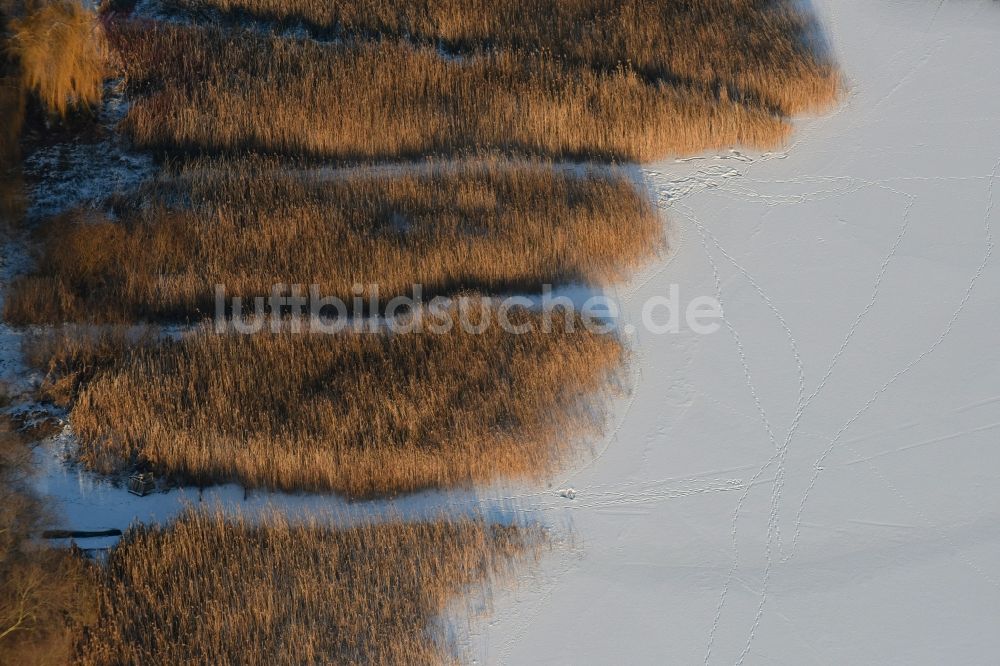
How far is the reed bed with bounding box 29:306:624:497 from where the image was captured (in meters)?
7.71

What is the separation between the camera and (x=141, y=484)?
7598 millimetres

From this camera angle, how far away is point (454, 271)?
8.32 m

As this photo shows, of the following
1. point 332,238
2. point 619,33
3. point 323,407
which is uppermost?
point 619,33

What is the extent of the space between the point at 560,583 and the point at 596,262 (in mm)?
2936

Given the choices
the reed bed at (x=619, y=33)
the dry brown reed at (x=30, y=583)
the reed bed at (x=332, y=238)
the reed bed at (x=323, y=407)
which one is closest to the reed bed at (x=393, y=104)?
the reed bed at (x=619, y=33)

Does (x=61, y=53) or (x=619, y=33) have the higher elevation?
(x=619, y=33)

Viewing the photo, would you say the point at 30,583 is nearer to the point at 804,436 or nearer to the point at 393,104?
the point at 393,104

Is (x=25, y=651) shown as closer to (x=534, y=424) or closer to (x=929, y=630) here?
(x=534, y=424)

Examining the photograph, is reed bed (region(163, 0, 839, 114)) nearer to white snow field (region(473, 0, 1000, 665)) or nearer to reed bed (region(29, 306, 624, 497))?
white snow field (region(473, 0, 1000, 665))

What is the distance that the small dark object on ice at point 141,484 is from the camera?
760 cm

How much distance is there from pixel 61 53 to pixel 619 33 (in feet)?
17.6

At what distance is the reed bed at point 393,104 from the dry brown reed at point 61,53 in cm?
24

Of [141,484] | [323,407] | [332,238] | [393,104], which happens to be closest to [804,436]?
[323,407]

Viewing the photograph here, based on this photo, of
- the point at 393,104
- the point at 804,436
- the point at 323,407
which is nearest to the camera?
the point at 323,407
